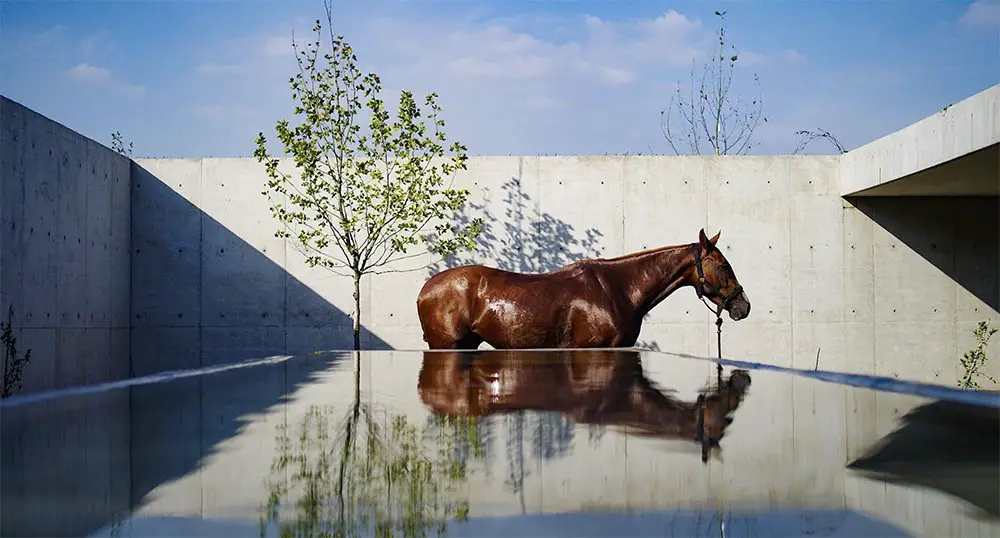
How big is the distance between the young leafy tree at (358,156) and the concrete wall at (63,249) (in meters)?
1.66

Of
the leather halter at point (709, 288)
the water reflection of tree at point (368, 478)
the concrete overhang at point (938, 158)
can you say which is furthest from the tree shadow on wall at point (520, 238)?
the water reflection of tree at point (368, 478)

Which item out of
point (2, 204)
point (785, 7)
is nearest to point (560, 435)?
point (2, 204)

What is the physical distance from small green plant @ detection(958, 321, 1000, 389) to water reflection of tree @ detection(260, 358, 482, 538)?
10540mm

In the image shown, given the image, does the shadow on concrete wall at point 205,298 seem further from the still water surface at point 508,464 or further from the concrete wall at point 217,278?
the still water surface at point 508,464

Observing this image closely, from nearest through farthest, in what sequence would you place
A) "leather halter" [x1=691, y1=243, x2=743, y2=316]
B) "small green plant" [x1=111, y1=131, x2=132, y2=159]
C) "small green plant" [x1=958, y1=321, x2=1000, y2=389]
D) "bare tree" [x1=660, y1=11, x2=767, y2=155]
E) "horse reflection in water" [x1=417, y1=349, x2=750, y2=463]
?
"horse reflection in water" [x1=417, y1=349, x2=750, y2=463] → "leather halter" [x1=691, y1=243, x2=743, y2=316] → "small green plant" [x1=958, y1=321, x2=1000, y2=389] → "small green plant" [x1=111, y1=131, x2=132, y2=159] → "bare tree" [x1=660, y1=11, x2=767, y2=155]

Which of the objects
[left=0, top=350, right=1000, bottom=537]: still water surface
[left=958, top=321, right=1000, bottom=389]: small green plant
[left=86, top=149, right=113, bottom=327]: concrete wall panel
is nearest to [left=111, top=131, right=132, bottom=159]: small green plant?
[left=86, top=149, right=113, bottom=327]: concrete wall panel

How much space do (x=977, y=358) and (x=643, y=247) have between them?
152 inches

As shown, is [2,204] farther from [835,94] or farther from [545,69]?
[835,94]

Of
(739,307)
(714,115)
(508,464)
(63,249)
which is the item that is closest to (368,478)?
(508,464)

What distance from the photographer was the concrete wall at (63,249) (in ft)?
26.3

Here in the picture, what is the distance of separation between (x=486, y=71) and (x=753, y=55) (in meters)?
4.48

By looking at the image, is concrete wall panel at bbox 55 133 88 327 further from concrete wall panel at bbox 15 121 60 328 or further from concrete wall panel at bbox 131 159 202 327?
concrete wall panel at bbox 131 159 202 327

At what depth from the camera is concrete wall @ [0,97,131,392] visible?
8008 millimetres

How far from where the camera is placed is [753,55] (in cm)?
1689
